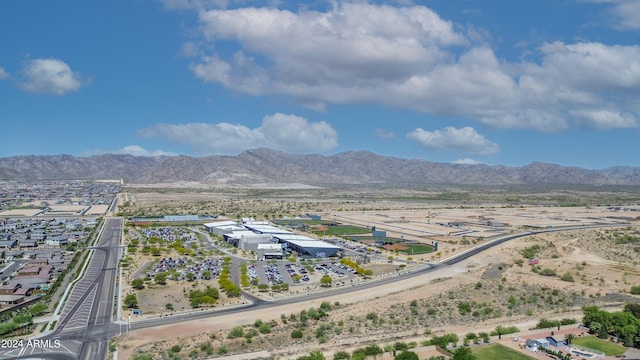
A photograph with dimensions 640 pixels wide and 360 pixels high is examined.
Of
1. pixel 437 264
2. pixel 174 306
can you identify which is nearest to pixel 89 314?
pixel 174 306

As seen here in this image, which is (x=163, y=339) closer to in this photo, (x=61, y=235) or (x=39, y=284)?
(x=39, y=284)

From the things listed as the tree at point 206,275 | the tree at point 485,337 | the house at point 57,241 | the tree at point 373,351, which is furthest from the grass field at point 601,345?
the house at point 57,241

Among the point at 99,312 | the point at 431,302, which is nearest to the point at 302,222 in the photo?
the point at 431,302

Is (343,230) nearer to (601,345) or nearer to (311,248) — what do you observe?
(311,248)

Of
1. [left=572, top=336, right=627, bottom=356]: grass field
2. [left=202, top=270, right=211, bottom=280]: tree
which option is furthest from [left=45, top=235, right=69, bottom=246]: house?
[left=572, top=336, right=627, bottom=356]: grass field

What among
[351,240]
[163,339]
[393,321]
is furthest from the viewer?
[351,240]

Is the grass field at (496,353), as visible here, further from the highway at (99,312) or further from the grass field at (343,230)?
the grass field at (343,230)

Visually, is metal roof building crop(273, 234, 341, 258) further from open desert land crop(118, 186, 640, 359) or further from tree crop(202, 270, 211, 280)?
tree crop(202, 270, 211, 280)
